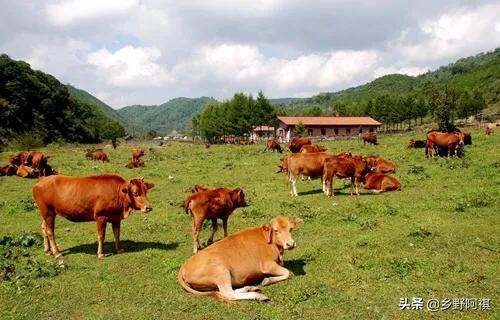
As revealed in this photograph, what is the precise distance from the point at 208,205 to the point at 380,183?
388 inches

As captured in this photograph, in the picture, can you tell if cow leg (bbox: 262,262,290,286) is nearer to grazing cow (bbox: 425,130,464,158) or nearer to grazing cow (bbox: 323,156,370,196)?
grazing cow (bbox: 323,156,370,196)

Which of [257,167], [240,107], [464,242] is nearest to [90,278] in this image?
[464,242]

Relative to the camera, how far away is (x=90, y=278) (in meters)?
10.1

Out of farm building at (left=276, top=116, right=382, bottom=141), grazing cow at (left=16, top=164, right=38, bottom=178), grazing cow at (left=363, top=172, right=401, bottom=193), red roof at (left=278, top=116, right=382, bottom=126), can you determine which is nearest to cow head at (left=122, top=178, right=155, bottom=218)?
grazing cow at (left=363, top=172, right=401, bottom=193)

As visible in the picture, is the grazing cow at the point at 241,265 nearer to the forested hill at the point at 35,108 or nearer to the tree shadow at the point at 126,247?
the tree shadow at the point at 126,247

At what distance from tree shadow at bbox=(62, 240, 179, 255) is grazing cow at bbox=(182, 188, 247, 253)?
126 centimetres

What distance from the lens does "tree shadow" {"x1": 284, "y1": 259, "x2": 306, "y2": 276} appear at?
32.1 ft

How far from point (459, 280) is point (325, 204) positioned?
8.48m

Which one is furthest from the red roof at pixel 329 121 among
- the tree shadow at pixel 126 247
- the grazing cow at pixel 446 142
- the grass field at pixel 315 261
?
the tree shadow at pixel 126 247

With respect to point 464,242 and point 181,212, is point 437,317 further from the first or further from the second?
point 181,212

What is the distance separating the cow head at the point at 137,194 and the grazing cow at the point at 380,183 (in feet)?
36.2

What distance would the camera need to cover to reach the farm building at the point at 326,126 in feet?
325

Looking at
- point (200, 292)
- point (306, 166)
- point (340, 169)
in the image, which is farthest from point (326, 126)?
point (200, 292)

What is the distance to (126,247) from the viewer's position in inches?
496
